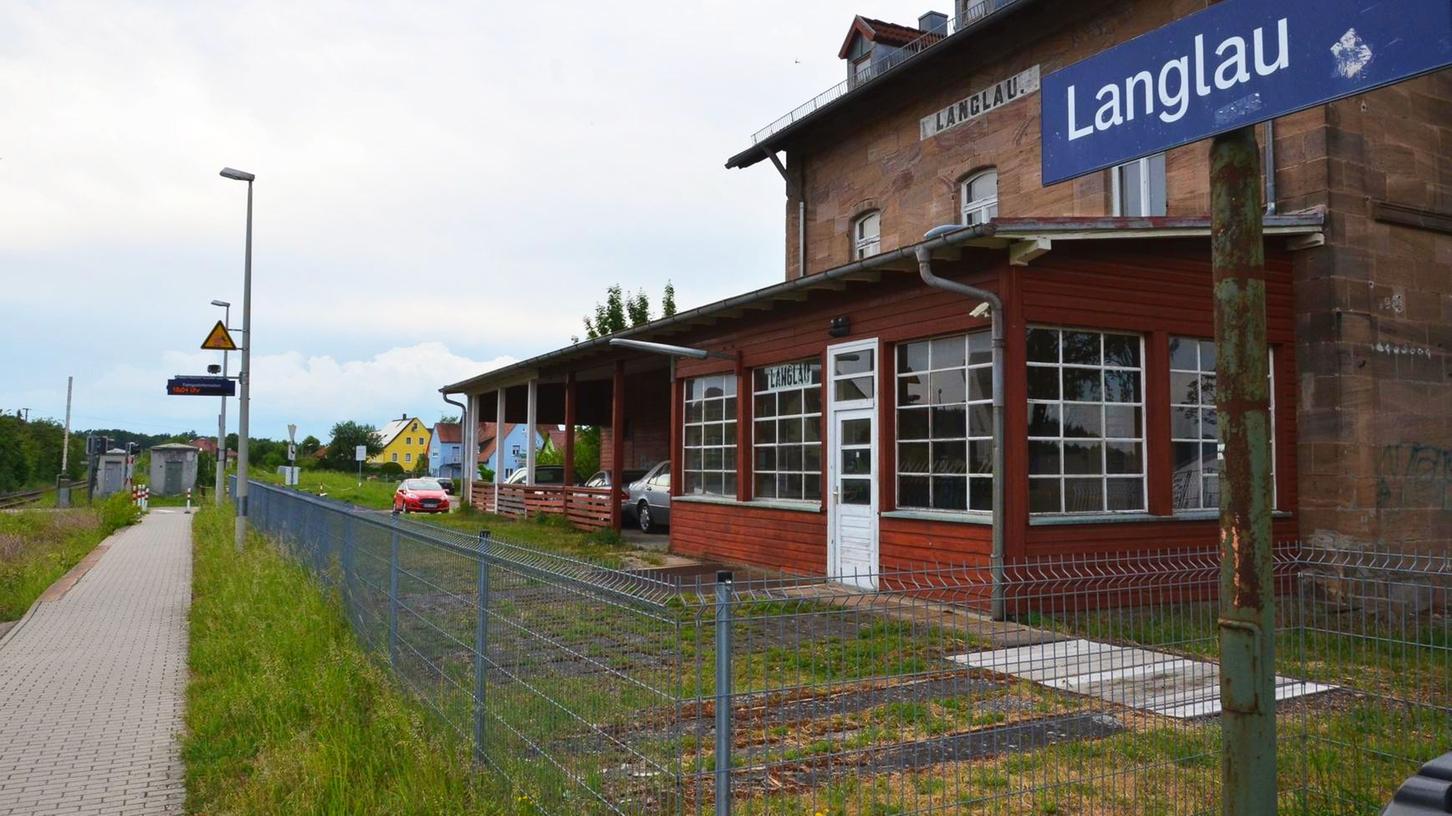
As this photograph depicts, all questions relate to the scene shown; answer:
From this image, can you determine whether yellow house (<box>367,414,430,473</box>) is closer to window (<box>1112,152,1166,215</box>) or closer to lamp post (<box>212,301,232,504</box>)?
lamp post (<box>212,301,232,504</box>)

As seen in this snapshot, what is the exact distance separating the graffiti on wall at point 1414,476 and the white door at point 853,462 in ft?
16.7

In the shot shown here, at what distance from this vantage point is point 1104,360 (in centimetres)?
996

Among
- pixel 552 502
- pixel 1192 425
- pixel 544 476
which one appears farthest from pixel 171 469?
pixel 1192 425

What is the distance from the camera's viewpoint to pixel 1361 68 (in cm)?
219

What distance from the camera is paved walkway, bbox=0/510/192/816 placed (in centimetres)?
512

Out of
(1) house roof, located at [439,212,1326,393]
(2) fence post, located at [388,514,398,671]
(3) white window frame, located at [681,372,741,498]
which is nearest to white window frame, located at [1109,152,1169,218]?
(1) house roof, located at [439,212,1326,393]

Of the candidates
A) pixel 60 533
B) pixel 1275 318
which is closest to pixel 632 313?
pixel 60 533

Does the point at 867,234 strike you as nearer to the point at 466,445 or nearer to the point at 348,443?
the point at 466,445

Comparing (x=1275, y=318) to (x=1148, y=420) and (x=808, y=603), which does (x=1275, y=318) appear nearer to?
(x=1148, y=420)

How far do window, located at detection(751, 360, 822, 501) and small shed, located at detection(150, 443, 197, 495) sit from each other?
107 ft

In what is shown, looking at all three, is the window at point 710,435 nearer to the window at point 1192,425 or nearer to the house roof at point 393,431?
the window at point 1192,425

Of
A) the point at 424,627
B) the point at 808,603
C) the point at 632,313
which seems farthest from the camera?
the point at 632,313

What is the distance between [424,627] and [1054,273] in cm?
662

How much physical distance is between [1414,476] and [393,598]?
10.2 m
